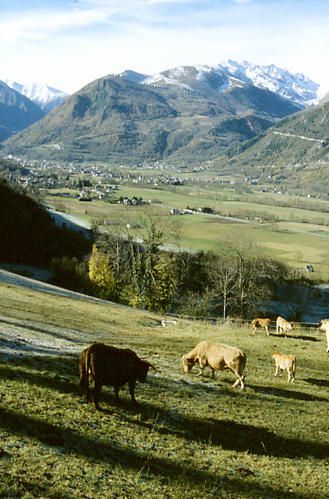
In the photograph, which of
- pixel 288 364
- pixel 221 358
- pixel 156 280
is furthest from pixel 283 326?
pixel 156 280

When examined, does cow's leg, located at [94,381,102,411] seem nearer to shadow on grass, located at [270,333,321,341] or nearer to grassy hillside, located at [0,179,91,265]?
shadow on grass, located at [270,333,321,341]

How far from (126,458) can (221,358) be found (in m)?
8.25

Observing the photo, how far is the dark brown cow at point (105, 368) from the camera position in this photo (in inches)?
594

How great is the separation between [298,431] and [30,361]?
10656mm

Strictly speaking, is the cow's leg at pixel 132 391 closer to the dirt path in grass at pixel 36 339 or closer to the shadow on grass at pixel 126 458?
the shadow on grass at pixel 126 458

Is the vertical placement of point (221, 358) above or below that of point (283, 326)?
above

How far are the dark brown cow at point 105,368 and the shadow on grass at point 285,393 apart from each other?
25.2ft

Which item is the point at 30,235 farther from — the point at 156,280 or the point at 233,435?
the point at 233,435

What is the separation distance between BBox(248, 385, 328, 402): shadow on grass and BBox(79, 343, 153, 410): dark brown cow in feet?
25.2

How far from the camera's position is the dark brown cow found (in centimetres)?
1508

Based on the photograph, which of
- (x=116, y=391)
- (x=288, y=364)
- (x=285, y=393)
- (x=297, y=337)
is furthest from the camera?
(x=297, y=337)

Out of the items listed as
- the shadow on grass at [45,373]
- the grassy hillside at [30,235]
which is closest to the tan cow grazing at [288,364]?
the shadow on grass at [45,373]

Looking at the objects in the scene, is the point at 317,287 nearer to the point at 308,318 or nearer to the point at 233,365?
the point at 308,318

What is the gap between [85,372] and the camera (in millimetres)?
15305
